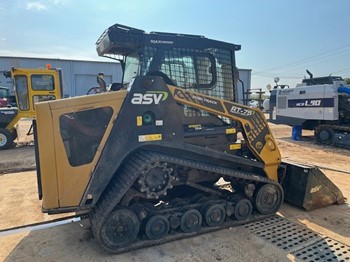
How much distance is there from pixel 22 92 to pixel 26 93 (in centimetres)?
15

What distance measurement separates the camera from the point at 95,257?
3182 millimetres

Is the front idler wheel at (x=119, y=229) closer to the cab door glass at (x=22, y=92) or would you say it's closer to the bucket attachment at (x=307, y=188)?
the bucket attachment at (x=307, y=188)

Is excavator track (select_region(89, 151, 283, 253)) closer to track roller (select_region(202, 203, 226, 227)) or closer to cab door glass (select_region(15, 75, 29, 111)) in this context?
track roller (select_region(202, 203, 226, 227))

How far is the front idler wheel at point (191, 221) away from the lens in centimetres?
353

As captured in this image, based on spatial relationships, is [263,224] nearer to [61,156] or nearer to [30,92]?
[61,156]

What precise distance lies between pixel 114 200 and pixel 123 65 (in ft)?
7.48

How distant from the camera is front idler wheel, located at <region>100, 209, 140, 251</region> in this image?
10.4 feet

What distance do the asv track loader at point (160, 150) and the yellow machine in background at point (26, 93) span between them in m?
6.95

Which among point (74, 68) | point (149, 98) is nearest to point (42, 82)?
point (149, 98)

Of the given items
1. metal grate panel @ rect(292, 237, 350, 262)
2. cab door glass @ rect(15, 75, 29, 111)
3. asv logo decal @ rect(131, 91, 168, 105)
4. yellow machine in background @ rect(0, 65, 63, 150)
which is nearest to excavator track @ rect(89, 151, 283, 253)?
asv logo decal @ rect(131, 91, 168, 105)

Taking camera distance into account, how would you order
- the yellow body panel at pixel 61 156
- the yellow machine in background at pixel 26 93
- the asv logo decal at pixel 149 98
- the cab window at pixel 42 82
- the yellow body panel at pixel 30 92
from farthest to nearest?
the cab window at pixel 42 82
the yellow body panel at pixel 30 92
the yellow machine in background at pixel 26 93
the asv logo decal at pixel 149 98
the yellow body panel at pixel 61 156

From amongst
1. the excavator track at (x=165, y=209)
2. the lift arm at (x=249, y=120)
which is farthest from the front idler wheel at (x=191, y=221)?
the lift arm at (x=249, y=120)

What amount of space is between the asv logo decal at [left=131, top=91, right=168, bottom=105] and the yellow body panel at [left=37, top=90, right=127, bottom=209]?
15cm

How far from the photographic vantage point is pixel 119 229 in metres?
3.23
